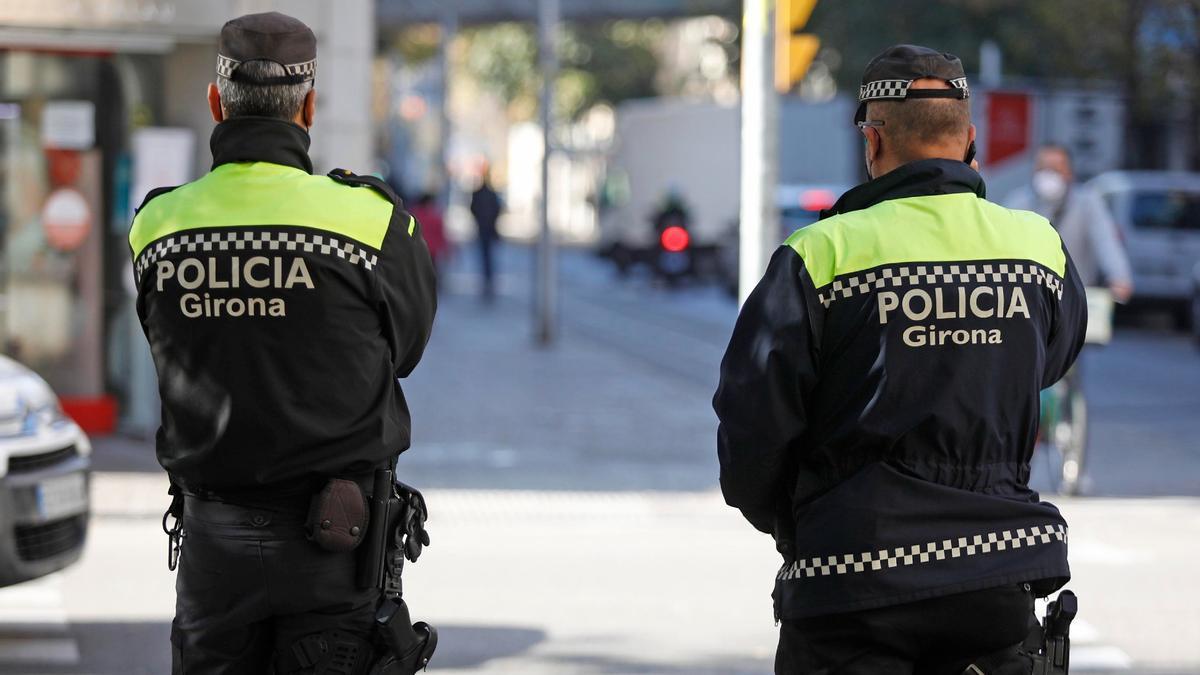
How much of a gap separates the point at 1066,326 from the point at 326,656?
4.88ft

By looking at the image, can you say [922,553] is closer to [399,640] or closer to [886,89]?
[886,89]

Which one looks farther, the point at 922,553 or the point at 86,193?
the point at 86,193

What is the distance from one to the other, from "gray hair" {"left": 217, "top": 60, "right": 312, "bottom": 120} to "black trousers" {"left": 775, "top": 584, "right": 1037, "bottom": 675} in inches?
55.2

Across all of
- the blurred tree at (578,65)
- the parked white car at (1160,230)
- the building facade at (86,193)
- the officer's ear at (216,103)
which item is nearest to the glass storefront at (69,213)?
the building facade at (86,193)

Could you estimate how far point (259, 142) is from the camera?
363 cm

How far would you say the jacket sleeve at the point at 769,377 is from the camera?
3.27 m

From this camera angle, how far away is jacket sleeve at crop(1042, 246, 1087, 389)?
3514 mm

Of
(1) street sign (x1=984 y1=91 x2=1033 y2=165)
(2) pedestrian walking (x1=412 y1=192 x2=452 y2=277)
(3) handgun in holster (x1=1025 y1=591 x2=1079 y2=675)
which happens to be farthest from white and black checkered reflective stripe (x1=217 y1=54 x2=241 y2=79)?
(1) street sign (x1=984 y1=91 x2=1033 y2=165)

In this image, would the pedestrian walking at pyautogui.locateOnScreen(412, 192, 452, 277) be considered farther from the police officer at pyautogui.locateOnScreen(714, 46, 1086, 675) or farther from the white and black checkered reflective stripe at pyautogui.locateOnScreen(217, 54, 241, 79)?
the police officer at pyautogui.locateOnScreen(714, 46, 1086, 675)

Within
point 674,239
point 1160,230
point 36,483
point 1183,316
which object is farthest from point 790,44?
point 674,239

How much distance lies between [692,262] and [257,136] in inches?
1205

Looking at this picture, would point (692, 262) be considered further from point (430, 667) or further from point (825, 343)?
point (825, 343)

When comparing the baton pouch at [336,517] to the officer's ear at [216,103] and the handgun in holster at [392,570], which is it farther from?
the officer's ear at [216,103]

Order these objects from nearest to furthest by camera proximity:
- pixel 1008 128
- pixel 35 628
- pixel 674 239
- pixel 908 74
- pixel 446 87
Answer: pixel 908 74, pixel 35 628, pixel 1008 128, pixel 674 239, pixel 446 87
